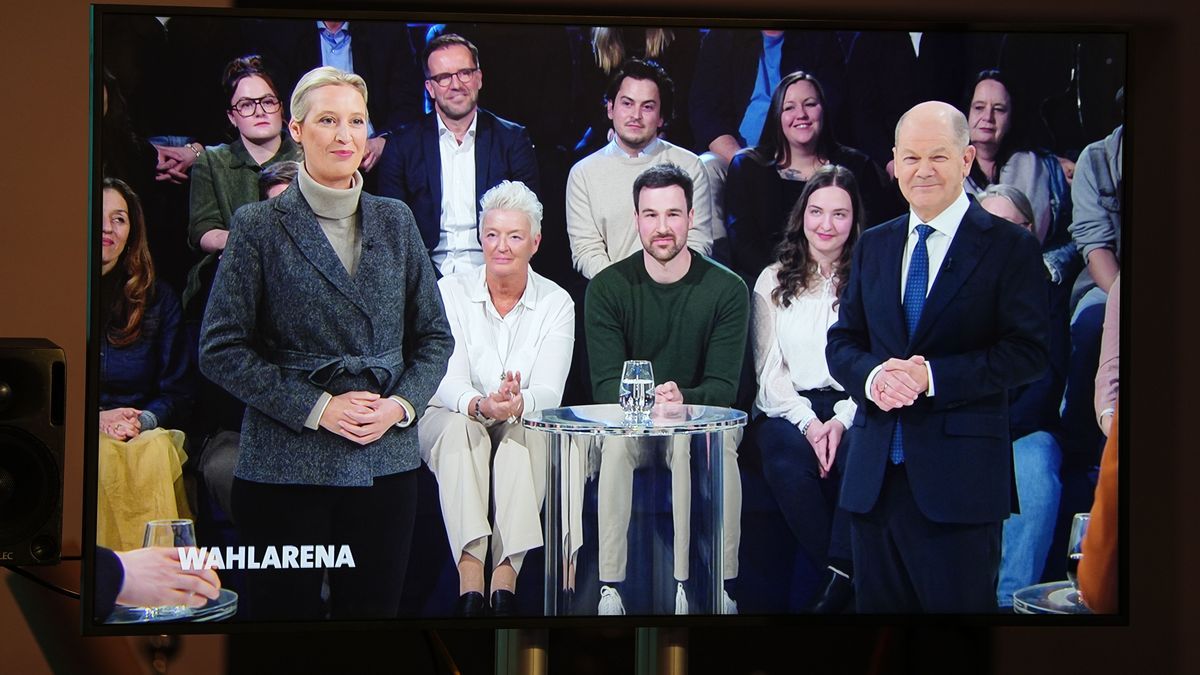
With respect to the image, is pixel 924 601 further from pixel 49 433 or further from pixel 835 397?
pixel 49 433

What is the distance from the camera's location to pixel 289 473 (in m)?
2.54

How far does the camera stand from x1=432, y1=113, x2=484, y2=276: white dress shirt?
2.56m

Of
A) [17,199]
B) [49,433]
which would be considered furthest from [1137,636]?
[17,199]

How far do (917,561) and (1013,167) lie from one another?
94 centimetres

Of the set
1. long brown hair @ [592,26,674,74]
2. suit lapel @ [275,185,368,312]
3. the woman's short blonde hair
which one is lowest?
suit lapel @ [275,185,368,312]

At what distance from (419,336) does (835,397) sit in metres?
0.96

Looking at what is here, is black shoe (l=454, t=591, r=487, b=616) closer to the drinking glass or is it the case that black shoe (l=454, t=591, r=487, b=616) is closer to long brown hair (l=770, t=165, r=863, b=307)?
long brown hair (l=770, t=165, r=863, b=307)

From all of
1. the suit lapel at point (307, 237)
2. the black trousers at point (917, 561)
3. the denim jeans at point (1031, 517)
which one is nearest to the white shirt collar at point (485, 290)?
the suit lapel at point (307, 237)

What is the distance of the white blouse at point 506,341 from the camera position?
257cm

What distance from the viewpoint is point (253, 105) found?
252 centimetres

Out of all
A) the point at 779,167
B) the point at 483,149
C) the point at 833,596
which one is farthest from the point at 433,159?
the point at 833,596

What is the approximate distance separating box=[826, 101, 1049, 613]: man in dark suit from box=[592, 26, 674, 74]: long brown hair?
579 millimetres

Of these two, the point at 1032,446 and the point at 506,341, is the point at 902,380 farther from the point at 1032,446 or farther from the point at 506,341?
the point at 506,341

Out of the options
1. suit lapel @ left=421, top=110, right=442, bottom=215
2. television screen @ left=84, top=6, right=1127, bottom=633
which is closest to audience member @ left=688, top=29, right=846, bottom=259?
television screen @ left=84, top=6, right=1127, bottom=633
